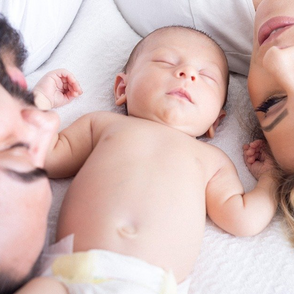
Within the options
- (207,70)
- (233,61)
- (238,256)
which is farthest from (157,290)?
(233,61)

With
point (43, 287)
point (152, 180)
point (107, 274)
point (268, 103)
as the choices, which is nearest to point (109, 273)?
point (107, 274)

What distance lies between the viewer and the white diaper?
28.6 inches

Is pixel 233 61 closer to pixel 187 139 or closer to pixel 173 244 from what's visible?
pixel 187 139

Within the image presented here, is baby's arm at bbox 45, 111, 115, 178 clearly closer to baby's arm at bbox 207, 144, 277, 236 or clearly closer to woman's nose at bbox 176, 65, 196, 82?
woman's nose at bbox 176, 65, 196, 82

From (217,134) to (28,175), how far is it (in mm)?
693

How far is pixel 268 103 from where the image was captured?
42.1 inches

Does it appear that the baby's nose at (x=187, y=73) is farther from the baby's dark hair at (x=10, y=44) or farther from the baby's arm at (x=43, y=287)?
the baby's arm at (x=43, y=287)

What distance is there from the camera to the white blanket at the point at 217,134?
2.98 ft

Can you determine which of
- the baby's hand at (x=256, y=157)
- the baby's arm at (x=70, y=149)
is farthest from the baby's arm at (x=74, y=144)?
the baby's hand at (x=256, y=157)

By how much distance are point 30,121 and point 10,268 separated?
23cm

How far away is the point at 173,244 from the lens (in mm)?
850

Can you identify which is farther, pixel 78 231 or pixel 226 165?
pixel 226 165

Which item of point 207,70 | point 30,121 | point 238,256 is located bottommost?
point 238,256

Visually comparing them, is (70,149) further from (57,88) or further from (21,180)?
(21,180)
